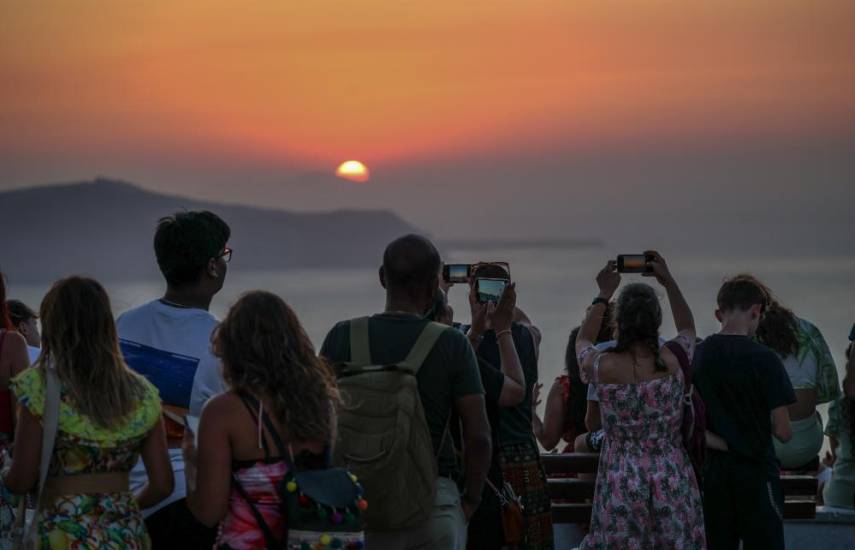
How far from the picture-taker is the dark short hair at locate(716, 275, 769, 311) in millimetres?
6566

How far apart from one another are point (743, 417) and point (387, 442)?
105 inches

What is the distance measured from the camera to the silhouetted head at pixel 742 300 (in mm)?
6566

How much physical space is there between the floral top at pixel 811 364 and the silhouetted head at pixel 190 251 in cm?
416

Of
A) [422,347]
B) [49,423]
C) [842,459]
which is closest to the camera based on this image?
[49,423]

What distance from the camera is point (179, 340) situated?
4609mm

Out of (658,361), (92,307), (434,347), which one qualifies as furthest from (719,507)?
(92,307)

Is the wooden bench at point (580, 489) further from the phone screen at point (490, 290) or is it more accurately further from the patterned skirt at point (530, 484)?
the phone screen at point (490, 290)

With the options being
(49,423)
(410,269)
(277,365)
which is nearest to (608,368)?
(410,269)

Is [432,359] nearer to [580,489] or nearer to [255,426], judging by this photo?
[255,426]

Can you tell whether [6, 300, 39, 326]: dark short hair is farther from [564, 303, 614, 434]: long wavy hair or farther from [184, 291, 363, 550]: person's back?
[184, 291, 363, 550]: person's back

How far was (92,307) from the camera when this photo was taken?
14.3ft

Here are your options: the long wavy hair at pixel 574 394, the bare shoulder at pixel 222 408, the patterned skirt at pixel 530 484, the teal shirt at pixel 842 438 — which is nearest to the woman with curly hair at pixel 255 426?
the bare shoulder at pixel 222 408

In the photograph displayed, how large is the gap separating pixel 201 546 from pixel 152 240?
1.07 metres

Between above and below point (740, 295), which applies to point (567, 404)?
below
